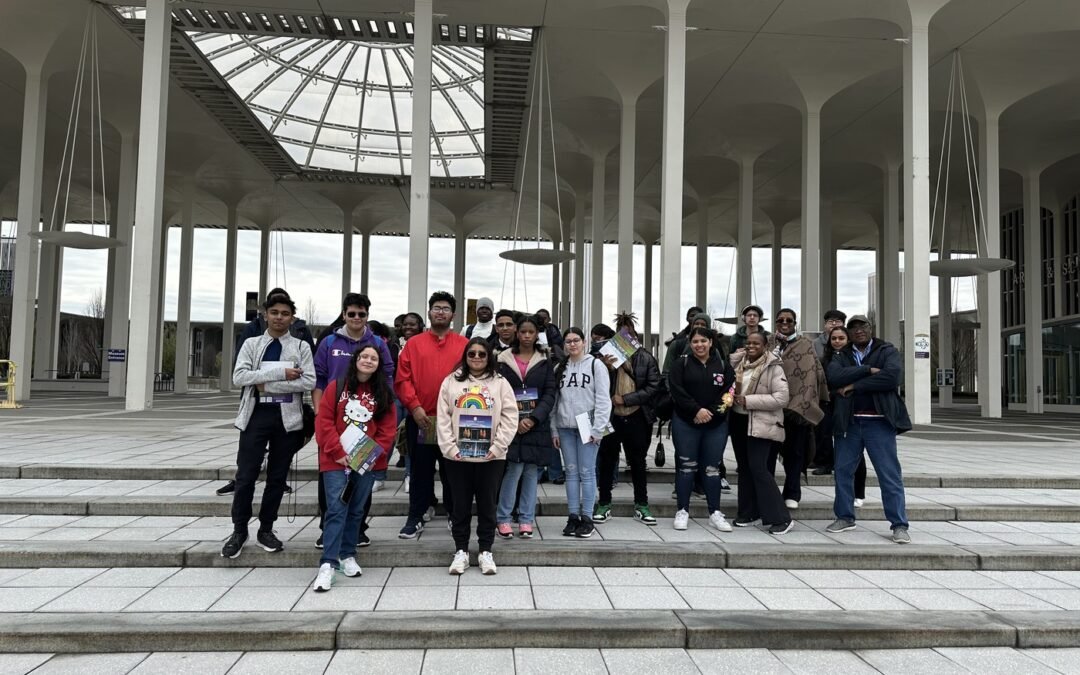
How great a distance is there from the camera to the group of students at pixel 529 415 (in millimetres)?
4742

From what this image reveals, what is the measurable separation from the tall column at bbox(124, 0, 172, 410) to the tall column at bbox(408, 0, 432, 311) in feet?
17.4

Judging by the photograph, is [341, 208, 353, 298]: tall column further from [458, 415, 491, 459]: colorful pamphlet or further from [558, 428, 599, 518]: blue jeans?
[458, 415, 491, 459]: colorful pamphlet

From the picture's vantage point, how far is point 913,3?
47.0 ft

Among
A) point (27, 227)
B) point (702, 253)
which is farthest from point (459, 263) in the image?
point (27, 227)

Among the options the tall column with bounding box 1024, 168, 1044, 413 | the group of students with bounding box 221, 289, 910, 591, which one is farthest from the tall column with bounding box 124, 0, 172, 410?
the tall column with bounding box 1024, 168, 1044, 413

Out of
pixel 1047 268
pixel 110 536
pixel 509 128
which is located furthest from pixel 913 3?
pixel 1047 268

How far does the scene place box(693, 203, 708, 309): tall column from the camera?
30.8 m

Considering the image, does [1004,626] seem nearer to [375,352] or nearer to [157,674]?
[375,352]

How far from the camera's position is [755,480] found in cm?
597

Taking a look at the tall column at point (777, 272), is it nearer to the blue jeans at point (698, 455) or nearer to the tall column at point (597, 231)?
the tall column at point (597, 231)

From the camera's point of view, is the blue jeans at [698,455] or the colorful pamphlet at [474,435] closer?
the colorful pamphlet at [474,435]

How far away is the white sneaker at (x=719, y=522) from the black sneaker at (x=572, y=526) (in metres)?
1.27

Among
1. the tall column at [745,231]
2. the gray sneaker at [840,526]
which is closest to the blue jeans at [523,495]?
the gray sneaker at [840,526]

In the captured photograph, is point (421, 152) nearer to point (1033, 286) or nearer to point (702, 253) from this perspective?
point (702, 253)
